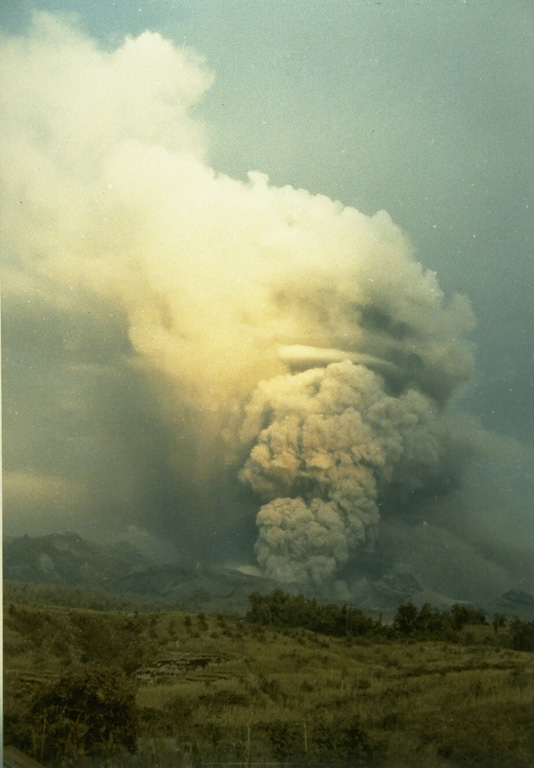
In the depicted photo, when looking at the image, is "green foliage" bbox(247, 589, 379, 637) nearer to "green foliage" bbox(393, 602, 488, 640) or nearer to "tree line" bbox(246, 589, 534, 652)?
"tree line" bbox(246, 589, 534, 652)

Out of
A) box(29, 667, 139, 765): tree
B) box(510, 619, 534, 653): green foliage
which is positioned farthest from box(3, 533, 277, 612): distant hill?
box(510, 619, 534, 653): green foliage

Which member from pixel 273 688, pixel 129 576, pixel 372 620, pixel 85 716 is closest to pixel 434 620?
pixel 372 620

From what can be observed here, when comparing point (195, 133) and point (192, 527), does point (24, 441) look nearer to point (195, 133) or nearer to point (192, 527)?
point (192, 527)

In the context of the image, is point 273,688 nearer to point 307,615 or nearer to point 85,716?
point 307,615

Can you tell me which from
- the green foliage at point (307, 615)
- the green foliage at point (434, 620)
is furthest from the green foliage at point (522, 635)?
the green foliage at point (307, 615)

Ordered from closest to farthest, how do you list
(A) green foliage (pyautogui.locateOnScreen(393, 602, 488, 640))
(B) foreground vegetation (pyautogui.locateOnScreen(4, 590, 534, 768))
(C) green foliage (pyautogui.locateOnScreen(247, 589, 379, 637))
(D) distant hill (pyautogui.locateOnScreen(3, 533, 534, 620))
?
(B) foreground vegetation (pyautogui.locateOnScreen(4, 590, 534, 768))
(A) green foliage (pyautogui.locateOnScreen(393, 602, 488, 640))
(C) green foliage (pyautogui.locateOnScreen(247, 589, 379, 637))
(D) distant hill (pyautogui.locateOnScreen(3, 533, 534, 620))
